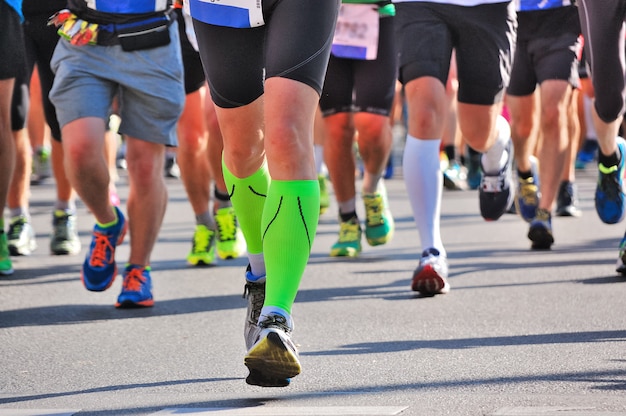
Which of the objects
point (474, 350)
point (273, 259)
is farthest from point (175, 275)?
point (273, 259)

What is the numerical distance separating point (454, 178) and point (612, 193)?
242 inches

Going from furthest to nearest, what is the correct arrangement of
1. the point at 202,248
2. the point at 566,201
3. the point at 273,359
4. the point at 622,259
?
the point at 566,201 → the point at 202,248 → the point at 622,259 → the point at 273,359

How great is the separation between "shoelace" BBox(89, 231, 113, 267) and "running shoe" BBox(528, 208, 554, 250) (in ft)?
9.86

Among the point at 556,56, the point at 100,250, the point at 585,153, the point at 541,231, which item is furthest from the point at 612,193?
the point at 585,153

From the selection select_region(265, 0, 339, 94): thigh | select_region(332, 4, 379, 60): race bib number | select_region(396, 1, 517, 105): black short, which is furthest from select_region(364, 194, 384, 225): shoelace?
select_region(265, 0, 339, 94): thigh

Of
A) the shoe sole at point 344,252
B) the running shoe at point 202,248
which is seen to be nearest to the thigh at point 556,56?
the shoe sole at point 344,252

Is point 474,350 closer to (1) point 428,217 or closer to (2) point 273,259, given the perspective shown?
(2) point 273,259

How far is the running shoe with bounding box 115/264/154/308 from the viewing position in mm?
6035

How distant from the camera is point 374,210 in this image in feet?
26.4

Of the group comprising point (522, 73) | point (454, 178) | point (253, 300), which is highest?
point (253, 300)

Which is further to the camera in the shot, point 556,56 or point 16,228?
point 16,228

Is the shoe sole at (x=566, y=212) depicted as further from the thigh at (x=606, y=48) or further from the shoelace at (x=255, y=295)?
the shoelace at (x=255, y=295)

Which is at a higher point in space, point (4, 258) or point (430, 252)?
point (430, 252)

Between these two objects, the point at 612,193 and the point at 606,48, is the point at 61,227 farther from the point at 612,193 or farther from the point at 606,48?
the point at 606,48
